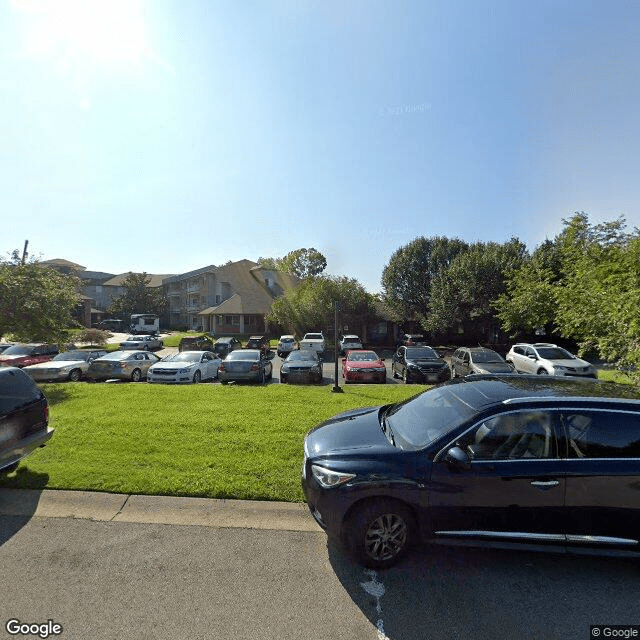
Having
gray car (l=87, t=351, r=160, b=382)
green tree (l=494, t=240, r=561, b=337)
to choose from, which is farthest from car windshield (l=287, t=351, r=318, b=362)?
green tree (l=494, t=240, r=561, b=337)

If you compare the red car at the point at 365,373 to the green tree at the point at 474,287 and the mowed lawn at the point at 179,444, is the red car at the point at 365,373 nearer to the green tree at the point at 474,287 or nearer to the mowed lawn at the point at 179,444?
the mowed lawn at the point at 179,444

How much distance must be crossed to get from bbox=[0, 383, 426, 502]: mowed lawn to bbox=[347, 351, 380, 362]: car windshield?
5614mm

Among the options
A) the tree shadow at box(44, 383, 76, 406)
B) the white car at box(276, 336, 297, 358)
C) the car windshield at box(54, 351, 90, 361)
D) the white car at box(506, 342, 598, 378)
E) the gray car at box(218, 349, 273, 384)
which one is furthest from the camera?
the white car at box(276, 336, 297, 358)

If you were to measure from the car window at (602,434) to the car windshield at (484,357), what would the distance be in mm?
11137

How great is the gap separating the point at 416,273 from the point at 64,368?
2977 centimetres

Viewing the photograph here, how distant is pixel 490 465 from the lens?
10.0 ft

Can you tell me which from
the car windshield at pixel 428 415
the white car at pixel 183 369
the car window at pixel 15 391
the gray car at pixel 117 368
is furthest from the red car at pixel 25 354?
the car windshield at pixel 428 415

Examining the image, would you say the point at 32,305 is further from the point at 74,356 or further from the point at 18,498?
the point at 18,498

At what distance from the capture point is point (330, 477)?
3195mm

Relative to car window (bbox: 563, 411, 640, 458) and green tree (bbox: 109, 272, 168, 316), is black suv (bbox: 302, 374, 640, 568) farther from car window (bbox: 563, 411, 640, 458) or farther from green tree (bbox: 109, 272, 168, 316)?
green tree (bbox: 109, 272, 168, 316)

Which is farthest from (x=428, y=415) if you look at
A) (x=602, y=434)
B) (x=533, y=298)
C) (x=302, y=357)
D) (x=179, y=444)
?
(x=533, y=298)

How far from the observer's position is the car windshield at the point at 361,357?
15023 millimetres

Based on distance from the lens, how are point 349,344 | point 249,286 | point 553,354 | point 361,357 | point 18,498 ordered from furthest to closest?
point 249,286 < point 349,344 < point 361,357 < point 553,354 < point 18,498

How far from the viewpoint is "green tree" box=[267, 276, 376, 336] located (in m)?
31.1
